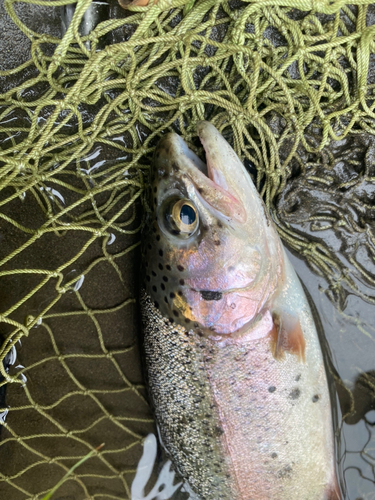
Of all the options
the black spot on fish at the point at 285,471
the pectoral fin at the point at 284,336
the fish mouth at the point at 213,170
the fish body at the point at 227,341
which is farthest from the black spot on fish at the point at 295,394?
the fish mouth at the point at 213,170

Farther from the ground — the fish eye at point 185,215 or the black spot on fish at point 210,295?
the fish eye at point 185,215

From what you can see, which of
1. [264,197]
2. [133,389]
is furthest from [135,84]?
[133,389]

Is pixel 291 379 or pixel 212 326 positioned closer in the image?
pixel 212 326

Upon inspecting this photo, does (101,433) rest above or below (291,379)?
below

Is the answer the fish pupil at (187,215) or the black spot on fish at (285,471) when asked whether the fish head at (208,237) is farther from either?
the black spot on fish at (285,471)

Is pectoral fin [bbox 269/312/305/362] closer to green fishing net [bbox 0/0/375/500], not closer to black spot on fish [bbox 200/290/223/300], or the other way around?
black spot on fish [bbox 200/290/223/300]

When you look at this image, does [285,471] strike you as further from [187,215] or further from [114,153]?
[114,153]

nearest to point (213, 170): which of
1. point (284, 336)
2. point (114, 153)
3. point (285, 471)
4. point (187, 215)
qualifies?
point (187, 215)

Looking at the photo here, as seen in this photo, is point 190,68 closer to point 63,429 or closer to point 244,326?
point 244,326
